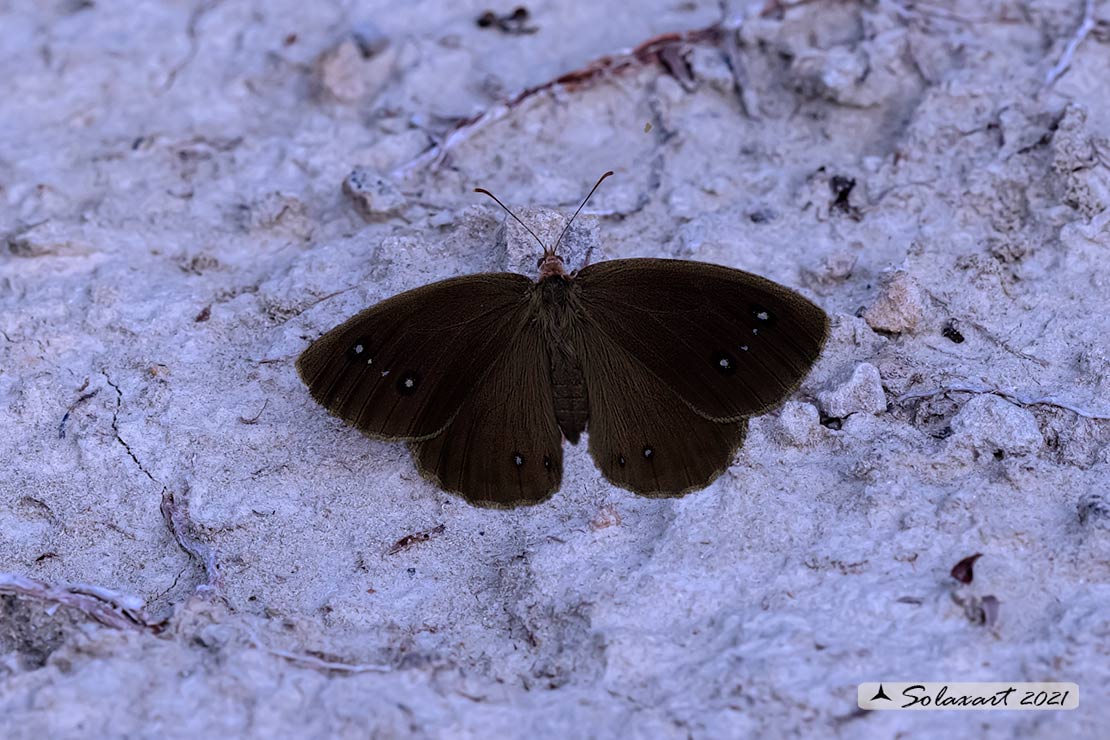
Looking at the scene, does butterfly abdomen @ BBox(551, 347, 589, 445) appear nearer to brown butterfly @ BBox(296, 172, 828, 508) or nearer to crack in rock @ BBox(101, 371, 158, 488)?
brown butterfly @ BBox(296, 172, 828, 508)

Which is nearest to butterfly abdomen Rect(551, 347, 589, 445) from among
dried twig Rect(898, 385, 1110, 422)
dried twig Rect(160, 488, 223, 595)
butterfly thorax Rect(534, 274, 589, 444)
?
butterfly thorax Rect(534, 274, 589, 444)

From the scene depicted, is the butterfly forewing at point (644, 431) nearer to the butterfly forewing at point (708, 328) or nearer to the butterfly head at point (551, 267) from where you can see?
the butterfly forewing at point (708, 328)

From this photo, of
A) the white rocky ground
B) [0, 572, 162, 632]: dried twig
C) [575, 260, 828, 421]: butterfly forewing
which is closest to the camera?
the white rocky ground

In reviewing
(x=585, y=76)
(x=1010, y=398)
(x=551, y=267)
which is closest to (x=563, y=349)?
(x=551, y=267)

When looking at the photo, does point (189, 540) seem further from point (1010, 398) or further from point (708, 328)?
point (1010, 398)

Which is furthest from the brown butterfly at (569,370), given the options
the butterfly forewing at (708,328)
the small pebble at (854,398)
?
the small pebble at (854,398)

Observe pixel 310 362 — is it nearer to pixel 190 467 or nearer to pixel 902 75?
pixel 190 467
